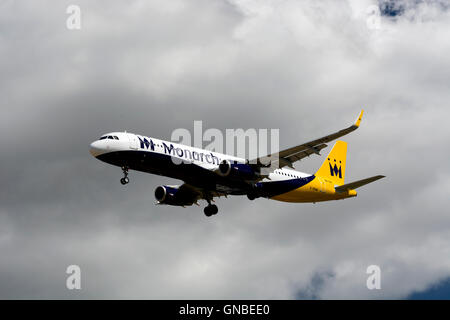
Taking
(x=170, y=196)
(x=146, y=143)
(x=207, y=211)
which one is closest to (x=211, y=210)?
(x=207, y=211)

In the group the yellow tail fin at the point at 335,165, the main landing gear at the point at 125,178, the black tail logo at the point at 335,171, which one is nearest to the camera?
the main landing gear at the point at 125,178

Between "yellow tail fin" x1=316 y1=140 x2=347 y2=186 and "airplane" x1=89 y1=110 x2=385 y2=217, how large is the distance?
80 centimetres

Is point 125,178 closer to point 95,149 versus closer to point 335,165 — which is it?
point 95,149

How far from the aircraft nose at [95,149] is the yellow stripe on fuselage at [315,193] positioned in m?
18.4

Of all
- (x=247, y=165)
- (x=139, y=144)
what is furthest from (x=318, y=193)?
(x=139, y=144)

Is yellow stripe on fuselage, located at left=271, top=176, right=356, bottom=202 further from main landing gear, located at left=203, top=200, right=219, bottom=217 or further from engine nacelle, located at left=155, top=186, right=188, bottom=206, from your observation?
engine nacelle, located at left=155, top=186, right=188, bottom=206

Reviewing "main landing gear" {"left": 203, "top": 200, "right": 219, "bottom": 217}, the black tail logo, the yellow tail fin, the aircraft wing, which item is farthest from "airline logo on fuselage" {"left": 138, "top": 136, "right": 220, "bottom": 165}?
the black tail logo

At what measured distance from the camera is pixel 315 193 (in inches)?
2746

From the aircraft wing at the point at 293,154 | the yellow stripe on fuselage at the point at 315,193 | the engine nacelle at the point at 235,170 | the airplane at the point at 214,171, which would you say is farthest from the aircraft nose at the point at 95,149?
the yellow stripe on fuselage at the point at 315,193

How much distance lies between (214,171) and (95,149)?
10.4m

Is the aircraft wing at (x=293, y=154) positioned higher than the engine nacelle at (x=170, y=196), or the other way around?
the aircraft wing at (x=293, y=154)

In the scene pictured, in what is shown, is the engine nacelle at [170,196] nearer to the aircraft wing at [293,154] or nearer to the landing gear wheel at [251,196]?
the landing gear wheel at [251,196]

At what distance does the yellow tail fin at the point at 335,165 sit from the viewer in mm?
73812

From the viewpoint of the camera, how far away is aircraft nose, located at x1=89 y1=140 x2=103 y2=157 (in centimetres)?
5847
